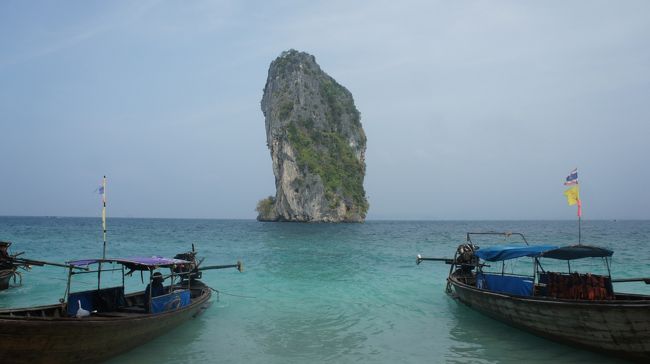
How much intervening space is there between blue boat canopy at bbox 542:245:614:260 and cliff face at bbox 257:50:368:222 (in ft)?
263

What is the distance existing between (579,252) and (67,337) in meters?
13.0

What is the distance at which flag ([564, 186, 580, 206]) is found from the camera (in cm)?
1320

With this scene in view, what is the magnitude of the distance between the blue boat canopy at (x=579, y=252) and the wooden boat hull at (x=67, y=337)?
11360mm

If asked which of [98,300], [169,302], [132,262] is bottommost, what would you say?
[169,302]

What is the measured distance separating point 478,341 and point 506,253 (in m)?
3.21

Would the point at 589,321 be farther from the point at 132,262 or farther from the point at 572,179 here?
the point at 132,262

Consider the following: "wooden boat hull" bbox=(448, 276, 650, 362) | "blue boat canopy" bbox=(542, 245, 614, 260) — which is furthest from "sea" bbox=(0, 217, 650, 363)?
"blue boat canopy" bbox=(542, 245, 614, 260)

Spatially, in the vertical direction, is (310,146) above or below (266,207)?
above

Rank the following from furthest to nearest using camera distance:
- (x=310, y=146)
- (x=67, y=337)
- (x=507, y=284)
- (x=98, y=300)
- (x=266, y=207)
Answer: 1. (x=266, y=207)
2. (x=310, y=146)
3. (x=507, y=284)
4. (x=98, y=300)
5. (x=67, y=337)

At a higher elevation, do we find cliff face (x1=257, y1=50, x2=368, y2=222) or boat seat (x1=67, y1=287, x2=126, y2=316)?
cliff face (x1=257, y1=50, x2=368, y2=222)

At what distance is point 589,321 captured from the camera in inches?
374

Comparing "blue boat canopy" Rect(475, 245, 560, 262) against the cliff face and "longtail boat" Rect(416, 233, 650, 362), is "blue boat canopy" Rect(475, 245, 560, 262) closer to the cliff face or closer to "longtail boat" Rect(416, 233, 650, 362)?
"longtail boat" Rect(416, 233, 650, 362)

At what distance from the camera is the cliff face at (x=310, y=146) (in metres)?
93.9

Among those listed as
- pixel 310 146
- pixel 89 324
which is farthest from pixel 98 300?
pixel 310 146
